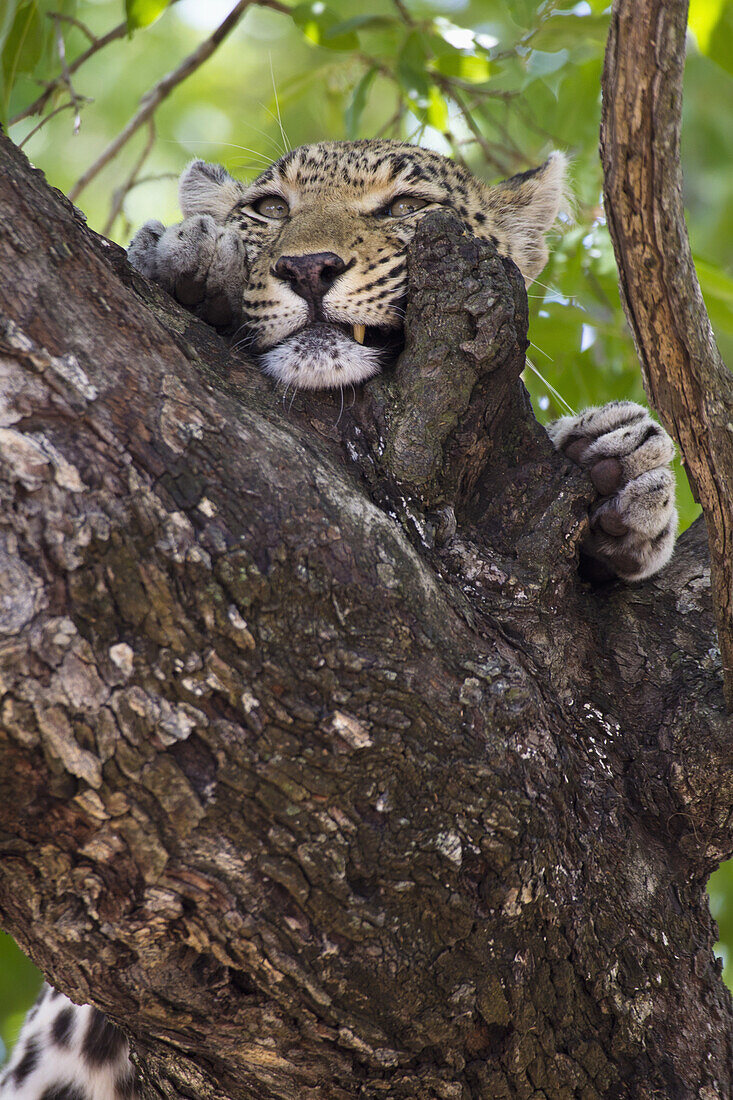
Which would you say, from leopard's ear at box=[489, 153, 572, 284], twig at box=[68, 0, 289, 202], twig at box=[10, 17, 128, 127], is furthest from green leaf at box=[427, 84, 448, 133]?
twig at box=[10, 17, 128, 127]

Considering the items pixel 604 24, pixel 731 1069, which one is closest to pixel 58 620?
pixel 731 1069

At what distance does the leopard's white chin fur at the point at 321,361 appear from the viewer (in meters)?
2.79

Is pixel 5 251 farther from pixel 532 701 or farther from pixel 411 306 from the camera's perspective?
pixel 532 701

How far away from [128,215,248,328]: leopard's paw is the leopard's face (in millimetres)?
99

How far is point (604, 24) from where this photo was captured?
436cm

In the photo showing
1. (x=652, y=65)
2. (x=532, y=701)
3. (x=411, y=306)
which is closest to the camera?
(x=652, y=65)

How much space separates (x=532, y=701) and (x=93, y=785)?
98cm

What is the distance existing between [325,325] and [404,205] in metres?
0.99

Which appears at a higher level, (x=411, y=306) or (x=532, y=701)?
(x=411, y=306)

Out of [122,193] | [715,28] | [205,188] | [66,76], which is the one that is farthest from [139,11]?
[715,28]

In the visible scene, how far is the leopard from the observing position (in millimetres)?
2838

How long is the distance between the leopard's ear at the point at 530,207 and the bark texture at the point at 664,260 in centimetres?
245

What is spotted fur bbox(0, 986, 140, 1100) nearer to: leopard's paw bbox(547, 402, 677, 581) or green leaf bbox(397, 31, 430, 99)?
leopard's paw bbox(547, 402, 677, 581)

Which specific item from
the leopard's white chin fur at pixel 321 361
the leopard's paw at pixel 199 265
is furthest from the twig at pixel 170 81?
the leopard's white chin fur at pixel 321 361
